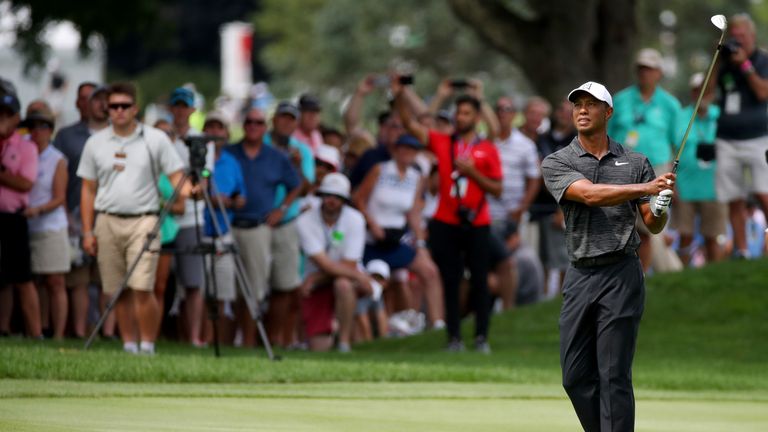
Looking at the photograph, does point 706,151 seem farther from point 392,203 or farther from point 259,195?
point 259,195

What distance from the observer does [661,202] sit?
8086 millimetres

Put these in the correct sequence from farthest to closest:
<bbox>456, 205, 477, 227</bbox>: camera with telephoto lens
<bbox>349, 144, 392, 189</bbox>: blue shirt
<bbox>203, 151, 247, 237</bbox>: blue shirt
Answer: <bbox>349, 144, 392, 189</bbox>: blue shirt, <bbox>456, 205, 477, 227</bbox>: camera with telephoto lens, <bbox>203, 151, 247, 237</bbox>: blue shirt

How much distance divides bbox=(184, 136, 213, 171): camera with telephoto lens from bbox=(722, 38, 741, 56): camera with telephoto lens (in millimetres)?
5700

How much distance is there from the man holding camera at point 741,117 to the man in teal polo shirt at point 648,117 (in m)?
0.66

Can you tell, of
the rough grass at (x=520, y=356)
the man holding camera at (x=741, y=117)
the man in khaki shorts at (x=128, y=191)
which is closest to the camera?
the rough grass at (x=520, y=356)

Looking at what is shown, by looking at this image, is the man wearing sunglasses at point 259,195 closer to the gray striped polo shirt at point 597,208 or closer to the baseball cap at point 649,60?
the baseball cap at point 649,60

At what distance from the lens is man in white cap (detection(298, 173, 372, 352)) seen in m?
16.5

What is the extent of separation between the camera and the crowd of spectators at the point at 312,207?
13.9 m

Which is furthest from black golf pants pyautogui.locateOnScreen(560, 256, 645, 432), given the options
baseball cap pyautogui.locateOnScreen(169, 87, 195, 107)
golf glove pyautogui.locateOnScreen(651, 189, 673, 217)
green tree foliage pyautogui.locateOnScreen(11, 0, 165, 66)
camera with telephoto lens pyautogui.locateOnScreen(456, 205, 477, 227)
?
green tree foliage pyautogui.locateOnScreen(11, 0, 165, 66)

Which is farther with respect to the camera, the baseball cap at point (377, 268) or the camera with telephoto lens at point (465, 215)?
the baseball cap at point (377, 268)

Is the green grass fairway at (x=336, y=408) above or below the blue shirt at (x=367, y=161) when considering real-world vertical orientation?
below

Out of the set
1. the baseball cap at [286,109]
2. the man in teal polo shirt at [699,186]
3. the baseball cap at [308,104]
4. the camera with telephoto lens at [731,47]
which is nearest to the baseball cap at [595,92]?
the camera with telephoto lens at [731,47]

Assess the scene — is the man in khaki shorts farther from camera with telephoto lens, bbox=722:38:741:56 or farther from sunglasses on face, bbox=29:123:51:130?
camera with telephoto lens, bbox=722:38:741:56

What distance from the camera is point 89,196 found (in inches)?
547
